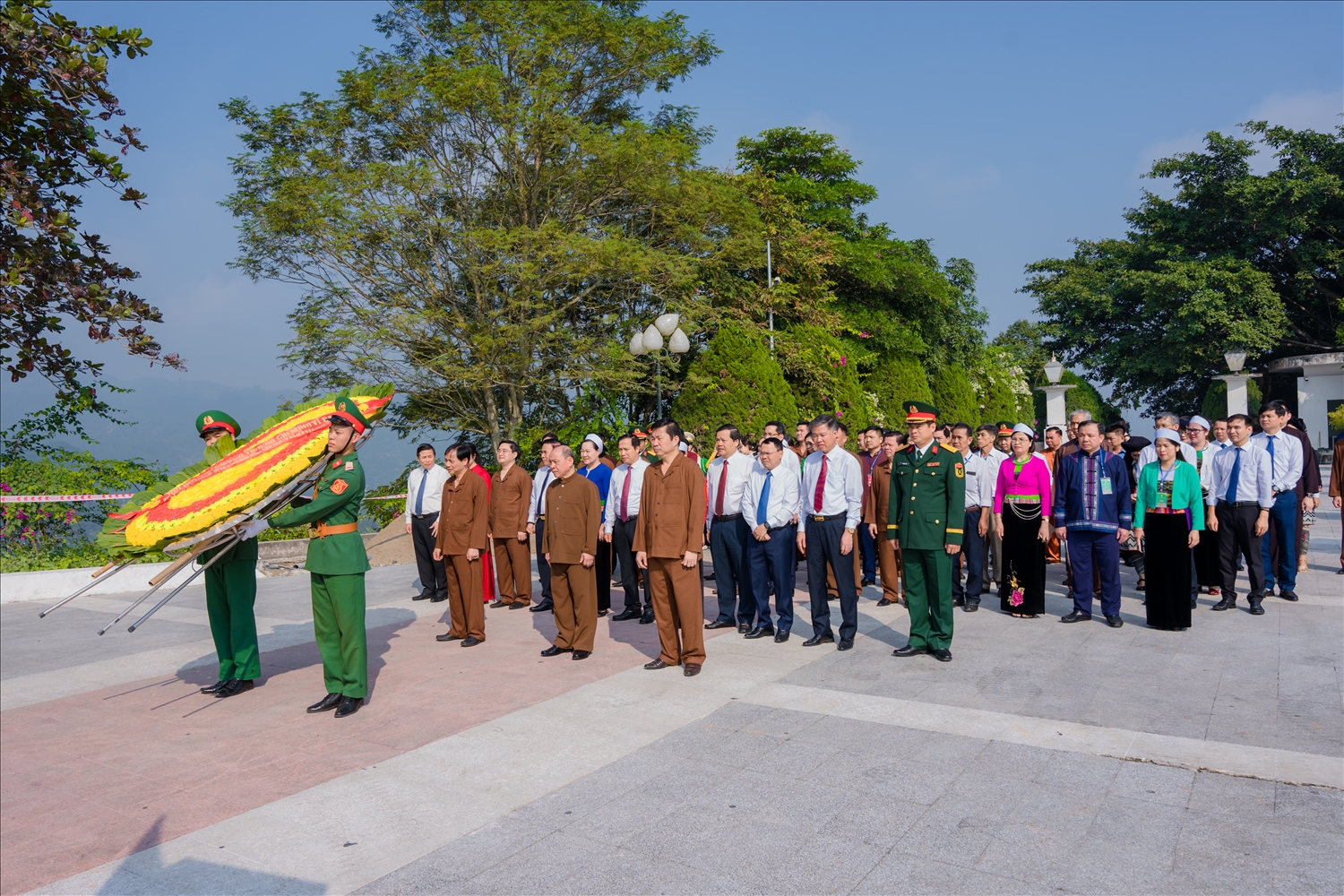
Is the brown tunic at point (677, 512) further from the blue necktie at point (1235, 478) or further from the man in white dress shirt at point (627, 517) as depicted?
the blue necktie at point (1235, 478)

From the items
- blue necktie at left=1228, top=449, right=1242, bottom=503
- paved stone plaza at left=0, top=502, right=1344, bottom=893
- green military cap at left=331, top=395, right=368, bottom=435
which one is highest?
green military cap at left=331, top=395, right=368, bottom=435

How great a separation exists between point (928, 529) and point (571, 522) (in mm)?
2804

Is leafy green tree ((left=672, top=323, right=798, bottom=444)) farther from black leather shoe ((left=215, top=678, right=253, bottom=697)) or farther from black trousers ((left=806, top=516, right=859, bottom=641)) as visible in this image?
black leather shoe ((left=215, top=678, right=253, bottom=697))

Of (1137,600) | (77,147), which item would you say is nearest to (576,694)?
(1137,600)

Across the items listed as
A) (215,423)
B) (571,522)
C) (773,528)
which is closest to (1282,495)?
(773,528)

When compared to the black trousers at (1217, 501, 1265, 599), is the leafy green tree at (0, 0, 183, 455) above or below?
above

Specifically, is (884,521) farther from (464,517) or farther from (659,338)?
(659,338)

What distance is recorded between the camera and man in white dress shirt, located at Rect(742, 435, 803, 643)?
7.38m

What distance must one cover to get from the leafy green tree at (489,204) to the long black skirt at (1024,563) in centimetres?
909

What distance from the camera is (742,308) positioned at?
19266 mm

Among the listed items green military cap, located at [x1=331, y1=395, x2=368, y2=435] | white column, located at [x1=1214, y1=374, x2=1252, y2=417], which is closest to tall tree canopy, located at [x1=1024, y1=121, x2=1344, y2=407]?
white column, located at [x1=1214, y1=374, x2=1252, y2=417]

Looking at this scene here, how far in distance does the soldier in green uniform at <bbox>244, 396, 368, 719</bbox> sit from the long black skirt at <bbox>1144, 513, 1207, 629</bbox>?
248 inches

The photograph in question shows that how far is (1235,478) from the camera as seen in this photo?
850 centimetres

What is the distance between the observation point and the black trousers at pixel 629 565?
880cm
